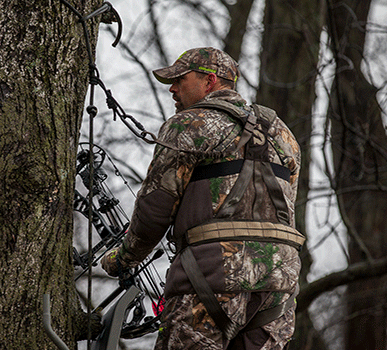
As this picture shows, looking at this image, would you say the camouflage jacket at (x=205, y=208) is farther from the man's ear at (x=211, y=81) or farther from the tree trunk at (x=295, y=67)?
the tree trunk at (x=295, y=67)

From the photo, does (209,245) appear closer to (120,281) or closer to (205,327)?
(205,327)

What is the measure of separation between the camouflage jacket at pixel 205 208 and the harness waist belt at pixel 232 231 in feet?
0.10

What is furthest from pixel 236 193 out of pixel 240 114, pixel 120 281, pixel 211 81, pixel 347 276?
pixel 347 276

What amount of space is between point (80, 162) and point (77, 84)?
21.2 inches

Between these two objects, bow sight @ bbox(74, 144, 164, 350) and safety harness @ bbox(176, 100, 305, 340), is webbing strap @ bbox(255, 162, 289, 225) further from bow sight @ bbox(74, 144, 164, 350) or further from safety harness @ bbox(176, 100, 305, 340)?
bow sight @ bbox(74, 144, 164, 350)

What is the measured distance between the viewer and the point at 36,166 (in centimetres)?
285

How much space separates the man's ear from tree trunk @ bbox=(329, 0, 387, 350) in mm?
4243

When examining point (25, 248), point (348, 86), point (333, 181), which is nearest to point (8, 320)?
point (25, 248)

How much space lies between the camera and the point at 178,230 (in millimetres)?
2869

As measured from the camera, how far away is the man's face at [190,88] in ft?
10.6

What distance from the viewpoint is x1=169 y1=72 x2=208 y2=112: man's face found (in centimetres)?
323

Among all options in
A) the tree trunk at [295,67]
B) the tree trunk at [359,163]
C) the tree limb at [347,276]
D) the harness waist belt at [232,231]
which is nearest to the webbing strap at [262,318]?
the harness waist belt at [232,231]

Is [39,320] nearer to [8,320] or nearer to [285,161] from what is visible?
[8,320]

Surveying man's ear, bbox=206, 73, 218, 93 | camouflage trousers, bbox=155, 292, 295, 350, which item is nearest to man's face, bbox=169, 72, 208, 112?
man's ear, bbox=206, 73, 218, 93
